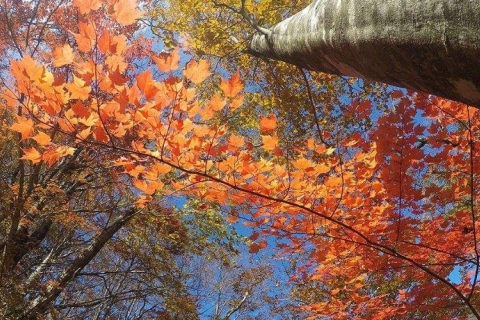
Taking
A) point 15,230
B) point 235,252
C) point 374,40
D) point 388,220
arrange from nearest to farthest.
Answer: point 374,40 < point 388,220 < point 15,230 < point 235,252

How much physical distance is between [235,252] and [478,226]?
4209 mm

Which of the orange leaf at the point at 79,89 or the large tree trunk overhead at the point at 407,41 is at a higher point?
the orange leaf at the point at 79,89

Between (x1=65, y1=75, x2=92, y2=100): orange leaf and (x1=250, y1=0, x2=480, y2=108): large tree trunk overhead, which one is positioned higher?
(x1=65, y1=75, x2=92, y2=100): orange leaf

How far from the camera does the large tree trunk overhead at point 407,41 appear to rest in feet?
2.72

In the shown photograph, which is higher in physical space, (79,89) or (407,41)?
(79,89)

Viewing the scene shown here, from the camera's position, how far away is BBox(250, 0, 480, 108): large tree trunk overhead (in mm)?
830

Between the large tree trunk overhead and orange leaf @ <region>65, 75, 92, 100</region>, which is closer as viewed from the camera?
the large tree trunk overhead

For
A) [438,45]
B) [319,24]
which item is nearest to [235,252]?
[319,24]

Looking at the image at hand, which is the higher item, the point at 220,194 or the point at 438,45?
the point at 220,194

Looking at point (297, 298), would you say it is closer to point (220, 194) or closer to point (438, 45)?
point (220, 194)

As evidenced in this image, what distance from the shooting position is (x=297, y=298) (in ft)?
36.3

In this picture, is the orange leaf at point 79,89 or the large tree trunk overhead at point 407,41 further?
the orange leaf at point 79,89

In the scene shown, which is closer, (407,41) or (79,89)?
(407,41)

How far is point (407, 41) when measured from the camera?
0.99 metres
